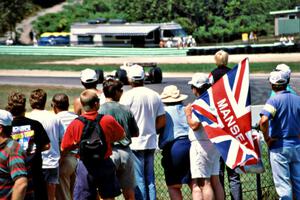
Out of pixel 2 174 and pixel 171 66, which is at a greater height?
pixel 2 174

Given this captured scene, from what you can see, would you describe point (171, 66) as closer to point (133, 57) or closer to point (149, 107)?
point (133, 57)

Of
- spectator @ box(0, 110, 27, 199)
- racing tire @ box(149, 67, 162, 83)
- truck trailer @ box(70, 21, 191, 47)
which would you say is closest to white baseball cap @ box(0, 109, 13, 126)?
spectator @ box(0, 110, 27, 199)

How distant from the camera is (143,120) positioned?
29.1ft

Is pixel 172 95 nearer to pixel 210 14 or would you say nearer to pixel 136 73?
pixel 136 73

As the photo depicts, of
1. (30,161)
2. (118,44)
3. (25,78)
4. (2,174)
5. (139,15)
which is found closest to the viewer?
(2,174)

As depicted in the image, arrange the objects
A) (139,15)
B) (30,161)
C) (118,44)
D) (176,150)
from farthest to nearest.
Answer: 1. (139,15)
2. (118,44)
3. (176,150)
4. (30,161)

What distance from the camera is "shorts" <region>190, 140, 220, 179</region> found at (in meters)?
8.39

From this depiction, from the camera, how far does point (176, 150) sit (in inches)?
340

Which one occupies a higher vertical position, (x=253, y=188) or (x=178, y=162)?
(x=178, y=162)

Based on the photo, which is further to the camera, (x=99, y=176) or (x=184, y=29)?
(x=184, y=29)

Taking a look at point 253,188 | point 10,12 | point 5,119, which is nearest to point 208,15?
point 10,12

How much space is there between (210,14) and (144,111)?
68.4 meters

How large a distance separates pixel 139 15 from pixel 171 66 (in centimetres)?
3477

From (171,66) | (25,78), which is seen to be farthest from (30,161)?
(171,66)
